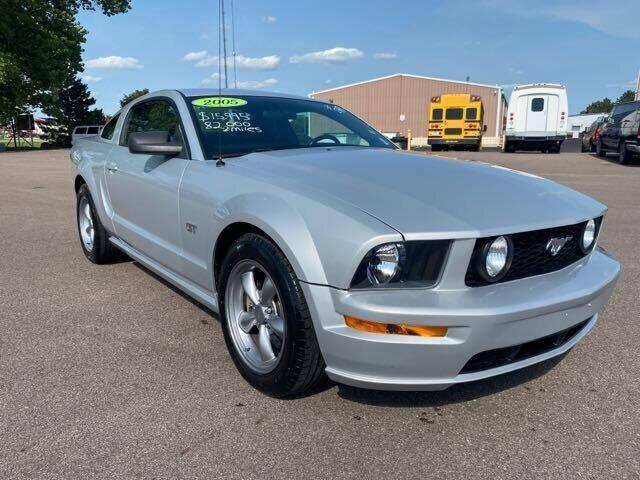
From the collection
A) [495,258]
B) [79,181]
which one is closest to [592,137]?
[79,181]

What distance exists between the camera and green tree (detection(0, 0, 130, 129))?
89.2ft

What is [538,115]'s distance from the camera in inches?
914

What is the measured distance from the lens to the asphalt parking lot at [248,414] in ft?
7.05

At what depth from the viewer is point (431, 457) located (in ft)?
7.20

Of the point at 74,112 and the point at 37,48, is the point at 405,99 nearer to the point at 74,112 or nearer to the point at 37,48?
the point at 74,112

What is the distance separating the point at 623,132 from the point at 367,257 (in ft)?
53.8

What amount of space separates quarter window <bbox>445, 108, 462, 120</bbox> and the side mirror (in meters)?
25.6

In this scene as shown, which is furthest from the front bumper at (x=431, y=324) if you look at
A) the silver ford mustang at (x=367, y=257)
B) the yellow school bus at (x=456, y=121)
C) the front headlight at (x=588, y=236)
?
the yellow school bus at (x=456, y=121)

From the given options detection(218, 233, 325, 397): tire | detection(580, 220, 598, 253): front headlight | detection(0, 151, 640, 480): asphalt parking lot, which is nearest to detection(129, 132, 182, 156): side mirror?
detection(218, 233, 325, 397): tire

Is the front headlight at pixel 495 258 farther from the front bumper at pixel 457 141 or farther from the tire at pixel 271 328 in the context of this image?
the front bumper at pixel 457 141

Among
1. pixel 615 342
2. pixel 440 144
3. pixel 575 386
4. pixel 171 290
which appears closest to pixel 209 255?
pixel 171 290

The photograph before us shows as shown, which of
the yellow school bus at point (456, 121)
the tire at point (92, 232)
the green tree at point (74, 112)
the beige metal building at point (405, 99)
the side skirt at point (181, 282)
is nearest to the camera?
the side skirt at point (181, 282)

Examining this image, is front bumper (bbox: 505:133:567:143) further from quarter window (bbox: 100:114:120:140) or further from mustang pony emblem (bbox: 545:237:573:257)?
mustang pony emblem (bbox: 545:237:573:257)

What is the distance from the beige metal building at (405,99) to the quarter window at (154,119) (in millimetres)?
46431
